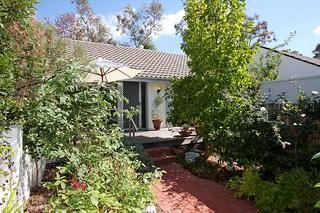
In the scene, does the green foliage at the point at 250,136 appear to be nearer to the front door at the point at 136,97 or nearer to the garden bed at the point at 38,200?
the garden bed at the point at 38,200

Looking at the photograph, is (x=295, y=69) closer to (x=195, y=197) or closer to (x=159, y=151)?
(x=159, y=151)

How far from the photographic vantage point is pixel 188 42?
854 centimetres

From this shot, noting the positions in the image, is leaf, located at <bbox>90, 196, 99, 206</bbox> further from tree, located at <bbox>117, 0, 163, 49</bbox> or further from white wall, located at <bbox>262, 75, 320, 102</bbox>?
tree, located at <bbox>117, 0, 163, 49</bbox>

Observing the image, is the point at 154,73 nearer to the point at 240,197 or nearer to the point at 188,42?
the point at 188,42

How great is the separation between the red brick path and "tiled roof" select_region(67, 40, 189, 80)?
7375 millimetres

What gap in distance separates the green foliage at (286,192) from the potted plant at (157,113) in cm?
845

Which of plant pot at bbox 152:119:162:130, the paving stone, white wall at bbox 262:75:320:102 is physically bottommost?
the paving stone

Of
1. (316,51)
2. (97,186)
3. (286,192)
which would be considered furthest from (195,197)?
(316,51)

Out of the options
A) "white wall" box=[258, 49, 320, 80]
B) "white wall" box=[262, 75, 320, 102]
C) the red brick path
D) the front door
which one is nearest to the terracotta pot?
the red brick path

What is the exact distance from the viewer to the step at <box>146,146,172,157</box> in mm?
9461

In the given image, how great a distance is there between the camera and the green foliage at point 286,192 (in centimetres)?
494

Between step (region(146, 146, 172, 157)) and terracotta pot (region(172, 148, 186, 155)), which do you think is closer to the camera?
step (region(146, 146, 172, 157))

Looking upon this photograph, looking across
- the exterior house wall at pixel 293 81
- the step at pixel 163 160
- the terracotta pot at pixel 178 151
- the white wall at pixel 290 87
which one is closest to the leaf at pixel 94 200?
the step at pixel 163 160

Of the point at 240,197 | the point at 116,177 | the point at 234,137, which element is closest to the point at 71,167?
the point at 116,177
